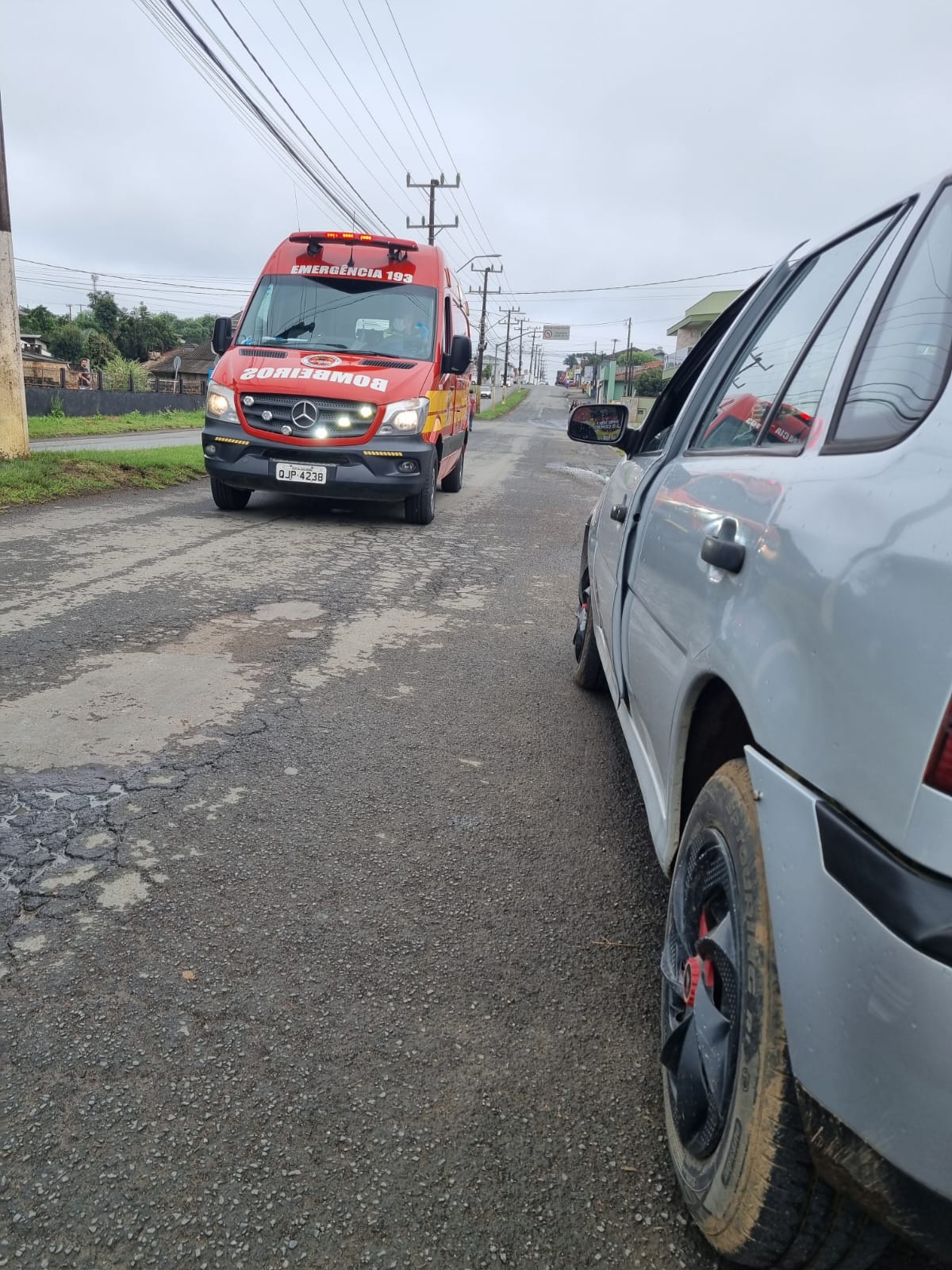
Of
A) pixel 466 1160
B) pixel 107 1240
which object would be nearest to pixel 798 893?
pixel 466 1160

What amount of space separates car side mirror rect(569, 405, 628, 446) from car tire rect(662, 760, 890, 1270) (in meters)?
2.15

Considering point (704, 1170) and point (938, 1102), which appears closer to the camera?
point (938, 1102)

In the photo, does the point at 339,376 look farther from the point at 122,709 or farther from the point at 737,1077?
the point at 737,1077

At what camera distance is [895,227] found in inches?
67.2

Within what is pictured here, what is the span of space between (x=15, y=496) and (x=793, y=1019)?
9.50 meters

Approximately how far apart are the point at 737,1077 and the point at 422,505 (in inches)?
319

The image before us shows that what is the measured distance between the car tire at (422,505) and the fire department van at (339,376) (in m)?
0.01

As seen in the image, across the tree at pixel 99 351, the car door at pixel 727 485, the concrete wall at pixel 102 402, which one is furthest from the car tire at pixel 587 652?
the tree at pixel 99 351

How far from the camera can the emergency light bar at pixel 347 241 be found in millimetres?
9445

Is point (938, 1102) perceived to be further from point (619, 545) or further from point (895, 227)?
point (619, 545)

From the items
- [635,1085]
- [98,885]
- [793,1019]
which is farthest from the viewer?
[98,885]

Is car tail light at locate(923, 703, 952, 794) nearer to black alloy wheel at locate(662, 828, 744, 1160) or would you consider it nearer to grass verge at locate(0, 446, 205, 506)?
black alloy wheel at locate(662, 828, 744, 1160)

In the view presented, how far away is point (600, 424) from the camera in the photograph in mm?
3586

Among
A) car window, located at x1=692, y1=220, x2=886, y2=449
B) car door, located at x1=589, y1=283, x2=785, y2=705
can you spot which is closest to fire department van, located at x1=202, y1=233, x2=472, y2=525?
car door, located at x1=589, y1=283, x2=785, y2=705
